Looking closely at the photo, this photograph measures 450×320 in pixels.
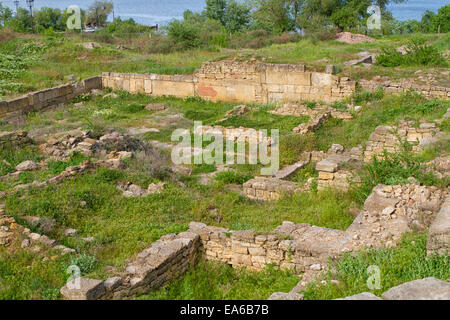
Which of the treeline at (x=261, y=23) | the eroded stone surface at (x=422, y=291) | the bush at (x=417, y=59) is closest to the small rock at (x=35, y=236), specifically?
the eroded stone surface at (x=422, y=291)

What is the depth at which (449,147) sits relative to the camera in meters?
8.61

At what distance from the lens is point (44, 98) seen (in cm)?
1677

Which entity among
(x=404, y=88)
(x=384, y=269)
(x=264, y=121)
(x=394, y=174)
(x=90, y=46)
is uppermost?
(x=90, y=46)

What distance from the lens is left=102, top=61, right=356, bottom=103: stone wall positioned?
52.8 feet

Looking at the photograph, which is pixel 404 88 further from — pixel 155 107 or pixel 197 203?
pixel 197 203

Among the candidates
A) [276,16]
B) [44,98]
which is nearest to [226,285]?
[44,98]

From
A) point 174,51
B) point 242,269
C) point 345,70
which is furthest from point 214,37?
point 242,269

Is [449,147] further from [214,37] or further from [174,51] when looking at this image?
[214,37]

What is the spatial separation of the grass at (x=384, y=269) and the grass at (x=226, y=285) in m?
0.79

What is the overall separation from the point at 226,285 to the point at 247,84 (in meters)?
12.3

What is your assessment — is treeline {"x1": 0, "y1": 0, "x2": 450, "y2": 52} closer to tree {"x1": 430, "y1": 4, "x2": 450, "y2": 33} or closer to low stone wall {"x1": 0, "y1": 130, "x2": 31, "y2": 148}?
tree {"x1": 430, "y1": 4, "x2": 450, "y2": 33}

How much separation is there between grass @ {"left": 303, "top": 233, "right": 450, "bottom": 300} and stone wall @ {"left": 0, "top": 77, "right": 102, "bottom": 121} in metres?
13.7

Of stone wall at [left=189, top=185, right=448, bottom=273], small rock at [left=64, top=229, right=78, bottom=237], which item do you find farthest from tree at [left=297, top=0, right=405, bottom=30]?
small rock at [left=64, top=229, right=78, bottom=237]

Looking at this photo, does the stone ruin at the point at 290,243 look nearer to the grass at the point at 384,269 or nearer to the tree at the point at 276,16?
the grass at the point at 384,269
